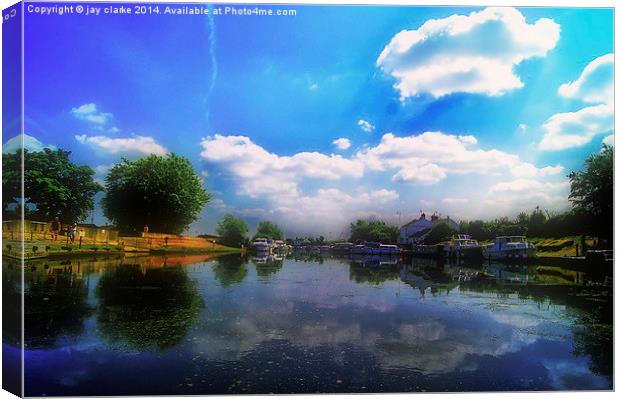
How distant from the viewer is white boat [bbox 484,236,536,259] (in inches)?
390

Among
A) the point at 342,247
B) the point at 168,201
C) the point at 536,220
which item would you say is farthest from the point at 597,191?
the point at 168,201

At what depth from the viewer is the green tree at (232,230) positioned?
30.5 feet

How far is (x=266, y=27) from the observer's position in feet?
28.5

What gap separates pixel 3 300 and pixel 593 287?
10.5 metres

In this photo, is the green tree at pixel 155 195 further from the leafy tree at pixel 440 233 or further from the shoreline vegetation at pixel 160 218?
the leafy tree at pixel 440 233

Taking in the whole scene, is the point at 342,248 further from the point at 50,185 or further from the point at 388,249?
the point at 50,185

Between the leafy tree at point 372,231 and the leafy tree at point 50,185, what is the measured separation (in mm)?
4854

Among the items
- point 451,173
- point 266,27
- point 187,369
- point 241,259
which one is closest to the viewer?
point 187,369

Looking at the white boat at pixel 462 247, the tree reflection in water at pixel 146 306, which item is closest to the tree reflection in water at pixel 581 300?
the white boat at pixel 462 247

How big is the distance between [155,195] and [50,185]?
1.88 metres

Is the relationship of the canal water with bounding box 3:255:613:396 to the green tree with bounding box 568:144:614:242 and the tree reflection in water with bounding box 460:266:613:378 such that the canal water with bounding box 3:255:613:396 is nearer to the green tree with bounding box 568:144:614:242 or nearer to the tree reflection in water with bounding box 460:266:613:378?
the tree reflection in water with bounding box 460:266:613:378

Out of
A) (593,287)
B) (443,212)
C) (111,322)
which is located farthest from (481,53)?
(111,322)

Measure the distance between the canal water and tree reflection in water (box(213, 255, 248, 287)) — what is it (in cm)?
3

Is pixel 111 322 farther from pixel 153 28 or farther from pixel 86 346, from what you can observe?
pixel 153 28
